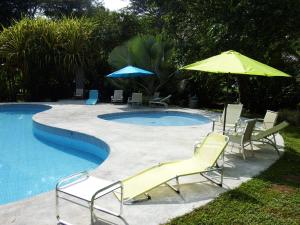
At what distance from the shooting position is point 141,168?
8078mm

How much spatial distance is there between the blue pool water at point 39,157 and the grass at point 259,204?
4002 mm

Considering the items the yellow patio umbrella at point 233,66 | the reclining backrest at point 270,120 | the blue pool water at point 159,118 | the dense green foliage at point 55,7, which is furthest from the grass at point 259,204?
the dense green foliage at point 55,7

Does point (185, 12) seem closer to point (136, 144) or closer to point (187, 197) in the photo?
point (136, 144)

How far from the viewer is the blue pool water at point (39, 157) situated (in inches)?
344

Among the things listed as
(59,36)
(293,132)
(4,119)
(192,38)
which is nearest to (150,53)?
(192,38)

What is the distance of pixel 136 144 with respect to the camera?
10.4m

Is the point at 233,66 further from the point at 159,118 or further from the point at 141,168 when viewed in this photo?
the point at 159,118

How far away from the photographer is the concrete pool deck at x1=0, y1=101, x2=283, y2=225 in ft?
18.5

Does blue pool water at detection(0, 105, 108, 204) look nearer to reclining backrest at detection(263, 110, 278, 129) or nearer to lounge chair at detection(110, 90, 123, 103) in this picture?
reclining backrest at detection(263, 110, 278, 129)

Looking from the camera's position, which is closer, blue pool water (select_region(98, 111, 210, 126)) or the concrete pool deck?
the concrete pool deck

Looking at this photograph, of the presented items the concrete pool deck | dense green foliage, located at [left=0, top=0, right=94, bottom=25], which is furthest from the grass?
dense green foliage, located at [left=0, top=0, right=94, bottom=25]

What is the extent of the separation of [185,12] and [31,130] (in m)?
9.14

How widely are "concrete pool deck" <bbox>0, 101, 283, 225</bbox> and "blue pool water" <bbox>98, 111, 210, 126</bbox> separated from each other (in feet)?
7.10

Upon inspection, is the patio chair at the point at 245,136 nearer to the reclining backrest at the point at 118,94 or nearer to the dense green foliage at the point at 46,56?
the reclining backrest at the point at 118,94
